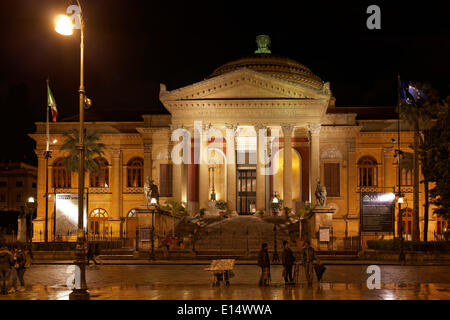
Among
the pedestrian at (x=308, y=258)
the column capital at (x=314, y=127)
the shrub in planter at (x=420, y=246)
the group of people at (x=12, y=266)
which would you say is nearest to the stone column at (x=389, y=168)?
the column capital at (x=314, y=127)

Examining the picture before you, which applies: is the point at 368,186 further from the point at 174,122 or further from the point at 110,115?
the point at 110,115

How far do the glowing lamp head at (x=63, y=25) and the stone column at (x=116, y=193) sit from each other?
43947mm

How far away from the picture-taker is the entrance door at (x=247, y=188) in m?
60.0

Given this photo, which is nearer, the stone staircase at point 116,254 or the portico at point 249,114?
the stone staircase at point 116,254

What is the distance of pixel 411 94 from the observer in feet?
140

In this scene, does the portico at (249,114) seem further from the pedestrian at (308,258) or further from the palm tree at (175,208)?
the pedestrian at (308,258)

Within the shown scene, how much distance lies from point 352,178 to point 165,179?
57.2 feet

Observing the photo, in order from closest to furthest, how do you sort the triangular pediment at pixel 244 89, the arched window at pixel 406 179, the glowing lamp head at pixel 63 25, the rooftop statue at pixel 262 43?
the glowing lamp head at pixel 63 25 → the triangular pediment at pixel 244 89 → the arched window at pixel 406 179 → the rooftop statue at pixel 262 43

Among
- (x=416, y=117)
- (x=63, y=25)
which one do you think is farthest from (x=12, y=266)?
(x=416, y=117)

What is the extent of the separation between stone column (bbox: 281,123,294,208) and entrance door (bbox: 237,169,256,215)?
6416 millimetres

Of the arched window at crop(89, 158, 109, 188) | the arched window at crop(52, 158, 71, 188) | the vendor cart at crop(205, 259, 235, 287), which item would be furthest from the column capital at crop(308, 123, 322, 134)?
the vendor cart at crop(205, 259, 235, 287)

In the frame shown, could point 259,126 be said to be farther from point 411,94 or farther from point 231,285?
point 231,285
